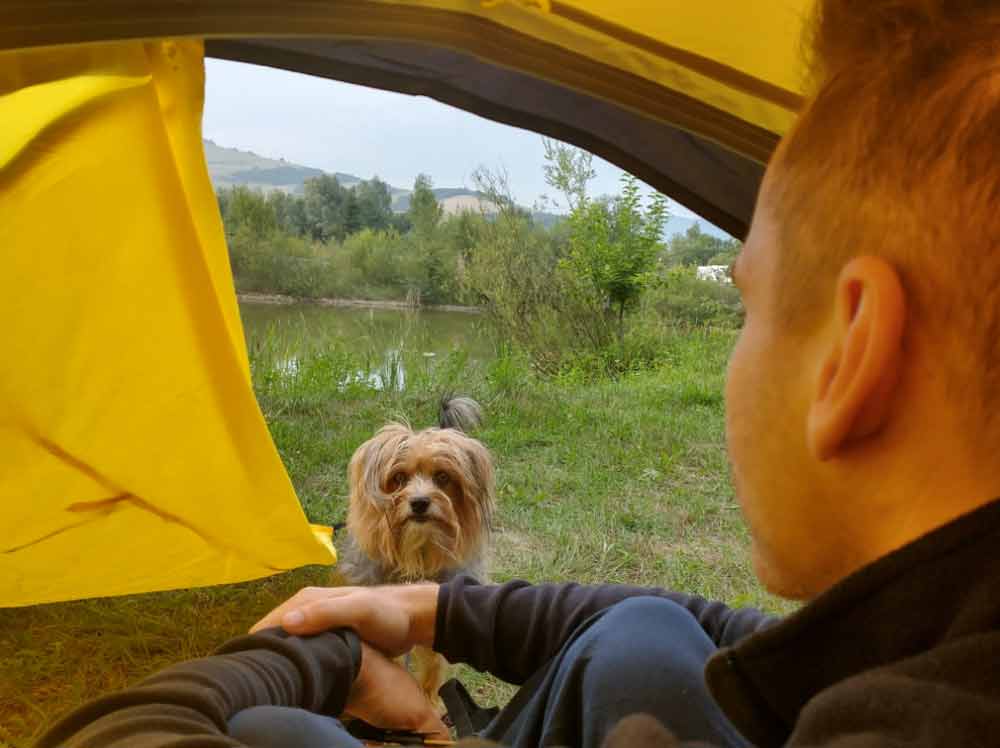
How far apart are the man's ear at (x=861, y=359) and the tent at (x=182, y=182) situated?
89cm

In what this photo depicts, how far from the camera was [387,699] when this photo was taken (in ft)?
3.95

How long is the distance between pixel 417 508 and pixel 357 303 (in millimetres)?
1337

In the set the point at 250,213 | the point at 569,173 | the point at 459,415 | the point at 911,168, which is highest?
the point at 569,173

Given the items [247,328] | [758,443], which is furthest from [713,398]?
[758,443]

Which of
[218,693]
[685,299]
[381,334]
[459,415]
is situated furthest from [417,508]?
[685,299]

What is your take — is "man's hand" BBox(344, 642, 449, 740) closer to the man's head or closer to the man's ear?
the man's head

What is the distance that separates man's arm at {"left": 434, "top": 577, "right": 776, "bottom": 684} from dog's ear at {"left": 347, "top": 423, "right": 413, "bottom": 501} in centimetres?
150

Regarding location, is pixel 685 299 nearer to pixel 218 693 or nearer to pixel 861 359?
pixel 218 693

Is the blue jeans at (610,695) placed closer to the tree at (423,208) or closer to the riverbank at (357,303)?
the riverbank at (357,303)

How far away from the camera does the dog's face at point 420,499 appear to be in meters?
2.68

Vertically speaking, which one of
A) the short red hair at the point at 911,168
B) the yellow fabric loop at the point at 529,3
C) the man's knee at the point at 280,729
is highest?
the yellow fabric loop at the point at 529,3

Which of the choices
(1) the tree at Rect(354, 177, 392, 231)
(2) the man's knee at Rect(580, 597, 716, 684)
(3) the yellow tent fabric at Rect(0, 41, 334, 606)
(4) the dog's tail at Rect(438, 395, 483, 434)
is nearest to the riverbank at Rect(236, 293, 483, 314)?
(1) the tree at Rect(354, 177, 392, 231)

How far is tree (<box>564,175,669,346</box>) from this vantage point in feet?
14.7

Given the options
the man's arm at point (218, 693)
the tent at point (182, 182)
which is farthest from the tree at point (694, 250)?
the man's arm at point (218, 693)
